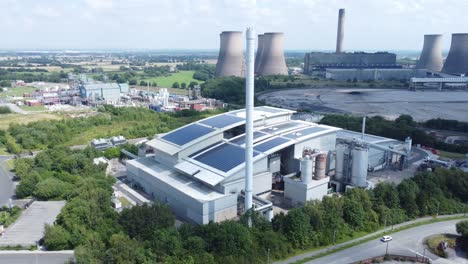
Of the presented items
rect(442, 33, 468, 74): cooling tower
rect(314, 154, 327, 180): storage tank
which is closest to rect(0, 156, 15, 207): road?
rect(314, 154, 327, 180): storage tank

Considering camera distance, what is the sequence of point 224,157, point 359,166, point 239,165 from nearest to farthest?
1. point 239,165
2. point 224,157
3. point 359,166

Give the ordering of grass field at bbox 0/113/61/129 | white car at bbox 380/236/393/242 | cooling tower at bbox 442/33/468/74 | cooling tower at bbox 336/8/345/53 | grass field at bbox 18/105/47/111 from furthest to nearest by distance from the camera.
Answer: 1. cooling tower at bbox 336/8/345/53
2. cooling tower at bbox 442/33/468/74
3. grass field at bbox 18/105/47/111
4. grass field at bbox 0/113/61/129
5. white car at bbox 380/236/393/242

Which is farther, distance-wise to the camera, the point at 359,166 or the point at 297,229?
the point at 359,166

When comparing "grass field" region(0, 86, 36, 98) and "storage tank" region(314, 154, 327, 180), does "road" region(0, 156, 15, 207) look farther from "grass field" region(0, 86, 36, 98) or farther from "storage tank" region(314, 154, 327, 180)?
"grass field" region(0, 86, 36, 98)

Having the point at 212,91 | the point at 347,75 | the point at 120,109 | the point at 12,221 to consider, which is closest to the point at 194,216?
the point at 12,221

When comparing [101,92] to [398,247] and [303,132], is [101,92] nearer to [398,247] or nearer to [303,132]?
[303,132]

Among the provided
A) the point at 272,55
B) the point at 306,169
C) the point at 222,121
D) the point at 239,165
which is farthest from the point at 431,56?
the point at 239,165
